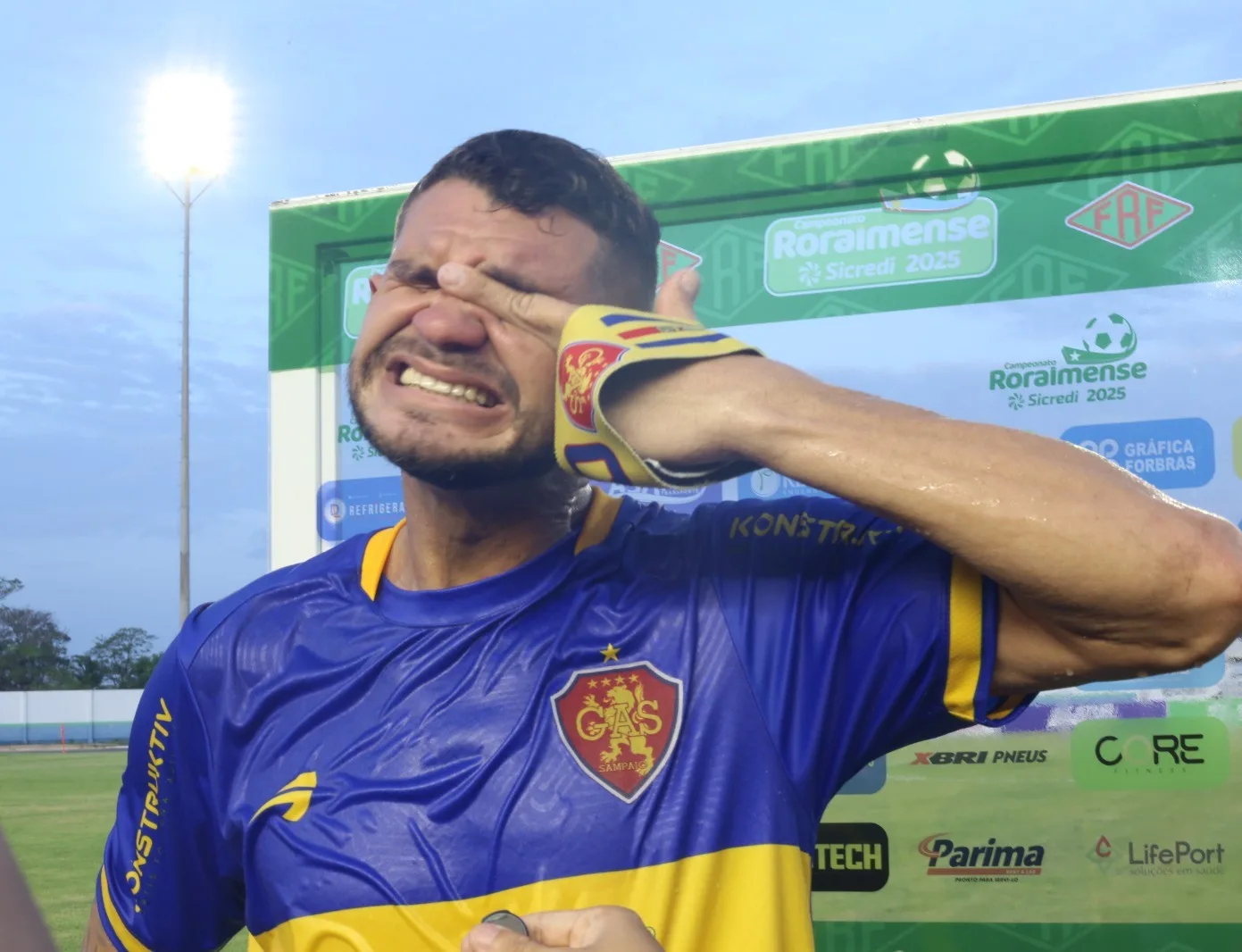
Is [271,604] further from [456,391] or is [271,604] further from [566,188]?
[566,188]

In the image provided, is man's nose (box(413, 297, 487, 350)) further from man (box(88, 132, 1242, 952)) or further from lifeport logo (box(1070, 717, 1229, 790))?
lifeport logo (box(1070, 717, 1229, 790))

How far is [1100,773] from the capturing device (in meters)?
2.16

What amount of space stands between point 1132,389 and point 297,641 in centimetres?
151

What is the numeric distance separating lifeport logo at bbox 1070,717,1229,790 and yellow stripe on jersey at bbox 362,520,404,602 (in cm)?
127

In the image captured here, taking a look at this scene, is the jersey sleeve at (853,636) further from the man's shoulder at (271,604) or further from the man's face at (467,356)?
the man's shoulder at (271,604)

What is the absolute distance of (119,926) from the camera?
1.84 meters

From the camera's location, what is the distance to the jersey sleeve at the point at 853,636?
1443mm

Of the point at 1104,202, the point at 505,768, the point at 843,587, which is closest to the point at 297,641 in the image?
the point at 505,768

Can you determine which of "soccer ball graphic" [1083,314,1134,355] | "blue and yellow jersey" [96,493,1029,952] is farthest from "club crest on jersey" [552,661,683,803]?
"soccer ball graphic" [1083,314,1134,355]

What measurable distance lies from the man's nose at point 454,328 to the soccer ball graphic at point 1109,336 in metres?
1.19

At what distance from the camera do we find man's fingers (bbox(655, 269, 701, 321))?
1538 millimetres

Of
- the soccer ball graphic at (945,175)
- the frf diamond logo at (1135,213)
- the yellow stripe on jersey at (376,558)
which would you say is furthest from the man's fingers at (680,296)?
the frf diamond logo at (1135,213)

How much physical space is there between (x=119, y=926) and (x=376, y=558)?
685 mm

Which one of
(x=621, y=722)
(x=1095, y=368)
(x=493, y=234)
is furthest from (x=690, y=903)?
(x=1095, y=368)
